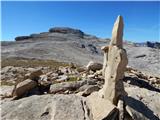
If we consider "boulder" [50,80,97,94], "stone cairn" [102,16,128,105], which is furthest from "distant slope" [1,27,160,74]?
"stone cairn" [102,16,128,105]

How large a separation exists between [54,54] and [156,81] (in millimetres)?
56044

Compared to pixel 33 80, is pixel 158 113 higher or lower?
lower

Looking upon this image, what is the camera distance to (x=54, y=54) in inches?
3391

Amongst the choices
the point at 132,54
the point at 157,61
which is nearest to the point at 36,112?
the point at 157,61

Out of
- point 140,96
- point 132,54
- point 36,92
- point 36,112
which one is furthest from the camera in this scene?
point 132,54

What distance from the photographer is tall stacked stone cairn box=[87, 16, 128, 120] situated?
1603 centimetres

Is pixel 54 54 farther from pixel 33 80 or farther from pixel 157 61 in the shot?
pixel 33 80

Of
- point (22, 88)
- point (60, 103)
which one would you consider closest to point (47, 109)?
point (60, 103)

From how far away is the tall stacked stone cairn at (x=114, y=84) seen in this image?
16.0 meters

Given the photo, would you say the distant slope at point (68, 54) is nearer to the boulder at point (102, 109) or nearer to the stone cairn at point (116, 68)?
the stone cairn at point (116, 68)

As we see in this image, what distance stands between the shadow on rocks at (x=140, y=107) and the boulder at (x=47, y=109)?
2.57m

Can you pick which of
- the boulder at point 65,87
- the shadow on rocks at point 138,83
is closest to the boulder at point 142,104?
the boulder at point 65,87

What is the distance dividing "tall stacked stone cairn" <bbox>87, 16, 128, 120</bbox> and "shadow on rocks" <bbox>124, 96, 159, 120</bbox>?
20.4 inches

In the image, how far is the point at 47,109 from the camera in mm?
16484
